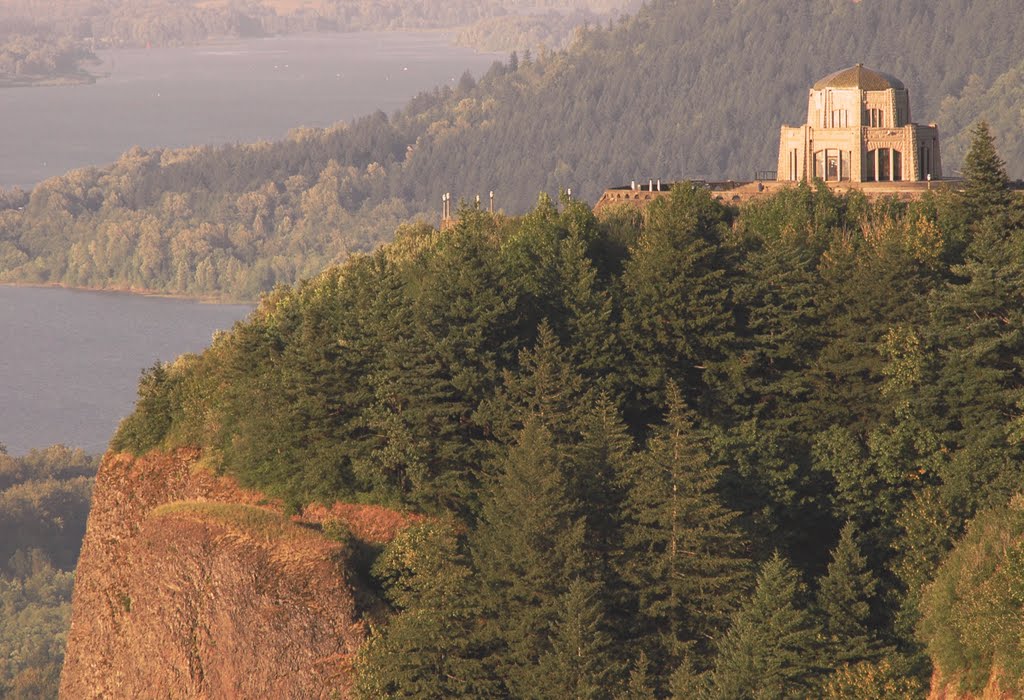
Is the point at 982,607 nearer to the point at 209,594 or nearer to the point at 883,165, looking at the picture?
the point at 209,594

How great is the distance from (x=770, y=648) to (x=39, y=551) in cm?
14091

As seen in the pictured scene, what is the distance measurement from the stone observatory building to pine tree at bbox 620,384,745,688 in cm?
3916

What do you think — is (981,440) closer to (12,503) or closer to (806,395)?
(806,395)

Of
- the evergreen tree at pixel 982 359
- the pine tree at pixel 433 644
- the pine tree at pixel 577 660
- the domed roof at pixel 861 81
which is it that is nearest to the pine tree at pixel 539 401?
the pine tree at pixel 433 644

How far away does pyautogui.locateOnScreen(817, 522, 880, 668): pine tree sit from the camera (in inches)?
1829

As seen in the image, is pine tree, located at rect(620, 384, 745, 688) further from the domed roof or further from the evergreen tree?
the domed roof

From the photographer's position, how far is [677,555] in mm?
48969

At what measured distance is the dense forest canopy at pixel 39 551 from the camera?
152375 millimetres

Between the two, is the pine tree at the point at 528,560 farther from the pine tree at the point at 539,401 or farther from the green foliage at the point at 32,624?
the green foliage at the point at 32,624

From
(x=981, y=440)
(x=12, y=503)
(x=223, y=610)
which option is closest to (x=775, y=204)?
(x=981, y=440)

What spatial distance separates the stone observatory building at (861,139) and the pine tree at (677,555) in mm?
39165

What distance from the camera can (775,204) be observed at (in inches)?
2872

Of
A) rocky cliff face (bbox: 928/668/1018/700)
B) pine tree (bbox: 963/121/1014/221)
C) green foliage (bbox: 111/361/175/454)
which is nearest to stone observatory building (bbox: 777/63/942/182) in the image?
pine tree (bbox: 963/121/1014/221)

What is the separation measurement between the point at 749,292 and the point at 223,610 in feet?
62.9
